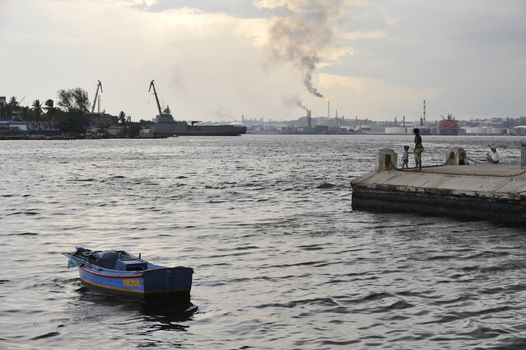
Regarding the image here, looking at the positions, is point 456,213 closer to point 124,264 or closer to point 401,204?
point 401,204

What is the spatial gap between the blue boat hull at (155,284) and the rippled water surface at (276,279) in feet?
1.68

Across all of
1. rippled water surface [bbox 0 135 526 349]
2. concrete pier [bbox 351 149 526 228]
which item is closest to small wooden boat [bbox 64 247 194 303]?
rippled water surface [bbox 0 135 526 349]

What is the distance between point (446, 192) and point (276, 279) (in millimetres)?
15932

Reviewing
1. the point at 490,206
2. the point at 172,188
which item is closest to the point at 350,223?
the point at 490,206

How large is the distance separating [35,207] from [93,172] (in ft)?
135

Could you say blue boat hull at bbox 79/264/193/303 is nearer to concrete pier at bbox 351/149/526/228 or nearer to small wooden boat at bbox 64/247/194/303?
small wooden boat at bbox 64/247/194/303

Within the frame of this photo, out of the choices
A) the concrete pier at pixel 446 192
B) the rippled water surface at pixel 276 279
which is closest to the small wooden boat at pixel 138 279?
the rippled water surface at pixel 276 279

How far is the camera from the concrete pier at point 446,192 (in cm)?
3438

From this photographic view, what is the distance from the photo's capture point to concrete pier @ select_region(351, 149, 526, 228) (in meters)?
34.4

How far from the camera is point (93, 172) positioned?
90438 mm

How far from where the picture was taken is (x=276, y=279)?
982 inches

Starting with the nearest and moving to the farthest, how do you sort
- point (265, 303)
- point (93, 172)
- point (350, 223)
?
point (265, 303), point (350, 223), point (93, 172)

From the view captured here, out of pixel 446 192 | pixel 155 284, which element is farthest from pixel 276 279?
pixel 446 192

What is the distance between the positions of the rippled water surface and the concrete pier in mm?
898
